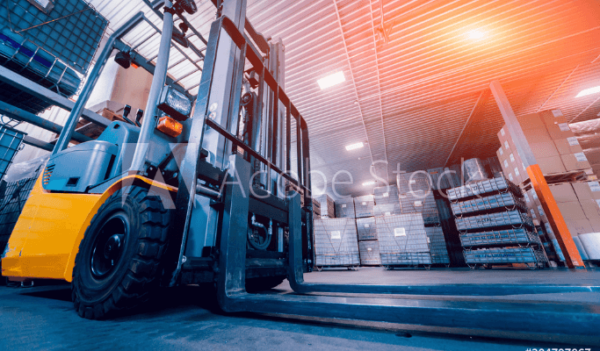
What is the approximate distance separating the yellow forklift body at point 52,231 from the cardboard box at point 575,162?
28.8 ft

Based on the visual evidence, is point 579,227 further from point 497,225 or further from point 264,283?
point 264,283

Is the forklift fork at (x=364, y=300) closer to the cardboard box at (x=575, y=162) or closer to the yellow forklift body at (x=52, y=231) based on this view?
the yellow forklift body at (x=52, y=231)

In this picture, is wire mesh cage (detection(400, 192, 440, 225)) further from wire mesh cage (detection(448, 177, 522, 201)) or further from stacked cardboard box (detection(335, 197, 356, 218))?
stacked cardboard box (detection(335, 197, 356, 218))

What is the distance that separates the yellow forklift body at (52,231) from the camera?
1.63 metres

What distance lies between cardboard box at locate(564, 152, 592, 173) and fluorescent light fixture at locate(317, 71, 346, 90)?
6108 millimetres

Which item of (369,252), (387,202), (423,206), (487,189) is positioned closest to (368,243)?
(369,252)

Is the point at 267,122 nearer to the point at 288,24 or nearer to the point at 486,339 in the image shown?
the point at 486,339

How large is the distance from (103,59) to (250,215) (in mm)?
3110

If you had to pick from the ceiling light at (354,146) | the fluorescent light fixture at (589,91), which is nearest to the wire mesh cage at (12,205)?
the ceiling light at (354,146)

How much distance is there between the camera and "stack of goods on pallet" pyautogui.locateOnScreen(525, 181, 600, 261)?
538 cm

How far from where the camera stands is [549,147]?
6.16 metres

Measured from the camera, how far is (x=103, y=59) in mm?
3131

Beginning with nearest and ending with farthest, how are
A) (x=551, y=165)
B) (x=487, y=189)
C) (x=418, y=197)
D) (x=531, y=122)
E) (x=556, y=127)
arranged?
(x=487, y=189), (x=551, y=165), (x=556, y=127), (x=531, y=122), (x=418, y=197)

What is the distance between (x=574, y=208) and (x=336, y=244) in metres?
5.95
